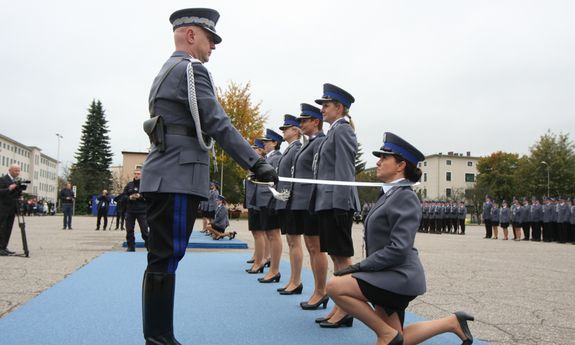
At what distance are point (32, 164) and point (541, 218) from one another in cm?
11279

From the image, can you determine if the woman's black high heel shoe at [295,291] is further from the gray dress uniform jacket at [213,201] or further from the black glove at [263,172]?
the gray dress uniform jacket at [213,201]

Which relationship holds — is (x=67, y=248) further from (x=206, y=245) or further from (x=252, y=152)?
(x=252, y=152)

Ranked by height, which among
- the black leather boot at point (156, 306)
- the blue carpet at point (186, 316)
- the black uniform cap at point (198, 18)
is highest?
the black uniform cap at point (198, 18)

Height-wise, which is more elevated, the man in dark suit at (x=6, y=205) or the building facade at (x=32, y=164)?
the building facade at (x=32, y=164)

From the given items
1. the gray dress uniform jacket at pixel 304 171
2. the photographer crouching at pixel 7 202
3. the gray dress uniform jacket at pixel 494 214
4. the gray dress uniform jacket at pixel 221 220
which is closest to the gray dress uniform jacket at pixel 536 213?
the gray dress uniform jacket at pixel 494 214

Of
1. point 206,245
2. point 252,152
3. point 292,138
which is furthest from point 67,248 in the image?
point 252,152

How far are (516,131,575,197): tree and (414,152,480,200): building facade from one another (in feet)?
105

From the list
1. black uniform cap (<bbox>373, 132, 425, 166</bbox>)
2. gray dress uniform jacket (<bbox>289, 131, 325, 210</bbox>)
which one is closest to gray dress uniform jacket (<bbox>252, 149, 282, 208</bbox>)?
gray dress uniform jacket (<bbox>289, 131, 325, 210</bbox>)

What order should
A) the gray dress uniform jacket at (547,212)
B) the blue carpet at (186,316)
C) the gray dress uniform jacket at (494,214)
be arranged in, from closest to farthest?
the blue carpet at (186,316)
the gray dress uniform jacket at (547,212)
the gray dress uniform jacket at (494,214)

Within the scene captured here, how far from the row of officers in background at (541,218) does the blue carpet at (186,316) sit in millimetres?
19754

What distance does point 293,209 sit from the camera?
5902 mm

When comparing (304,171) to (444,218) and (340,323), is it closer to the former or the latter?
(340,323)

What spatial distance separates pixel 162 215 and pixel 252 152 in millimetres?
721

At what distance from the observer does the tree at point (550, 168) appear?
57469 mm
